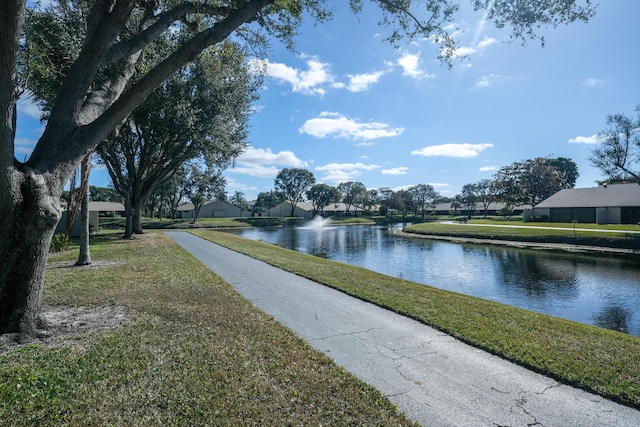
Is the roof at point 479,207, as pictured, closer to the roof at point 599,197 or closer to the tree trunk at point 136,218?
the roof at point 599,197

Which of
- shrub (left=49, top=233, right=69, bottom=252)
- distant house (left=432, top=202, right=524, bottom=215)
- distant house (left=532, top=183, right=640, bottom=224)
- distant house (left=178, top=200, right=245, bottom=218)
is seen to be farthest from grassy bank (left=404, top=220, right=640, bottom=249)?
distant house (left=178, top=200, right=245, bottom=218)

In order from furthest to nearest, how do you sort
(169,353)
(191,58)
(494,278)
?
(494,278), (191,58), (169,353)

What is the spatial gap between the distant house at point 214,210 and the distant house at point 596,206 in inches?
2557

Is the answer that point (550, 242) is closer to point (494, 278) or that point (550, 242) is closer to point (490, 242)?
point (490, 242)

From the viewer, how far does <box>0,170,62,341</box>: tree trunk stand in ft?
13.6

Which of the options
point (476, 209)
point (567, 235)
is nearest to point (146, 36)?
point (567, 235)

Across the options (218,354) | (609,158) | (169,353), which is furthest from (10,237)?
(609,158)

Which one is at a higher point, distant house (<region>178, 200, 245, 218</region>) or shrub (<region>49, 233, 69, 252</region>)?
distant house (<region>178, 200, 245, 218</region>)

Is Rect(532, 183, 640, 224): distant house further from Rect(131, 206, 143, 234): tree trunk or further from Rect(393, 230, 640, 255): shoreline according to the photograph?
Rect(131, 206, 143, 234): tree trunk

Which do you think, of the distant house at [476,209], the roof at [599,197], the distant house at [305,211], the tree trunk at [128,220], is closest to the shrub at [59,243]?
the tree trunk at [128,220]

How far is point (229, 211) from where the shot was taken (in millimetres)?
84688

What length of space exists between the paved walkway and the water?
6.96m

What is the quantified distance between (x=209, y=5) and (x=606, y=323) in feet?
41.2

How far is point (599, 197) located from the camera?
135ft
